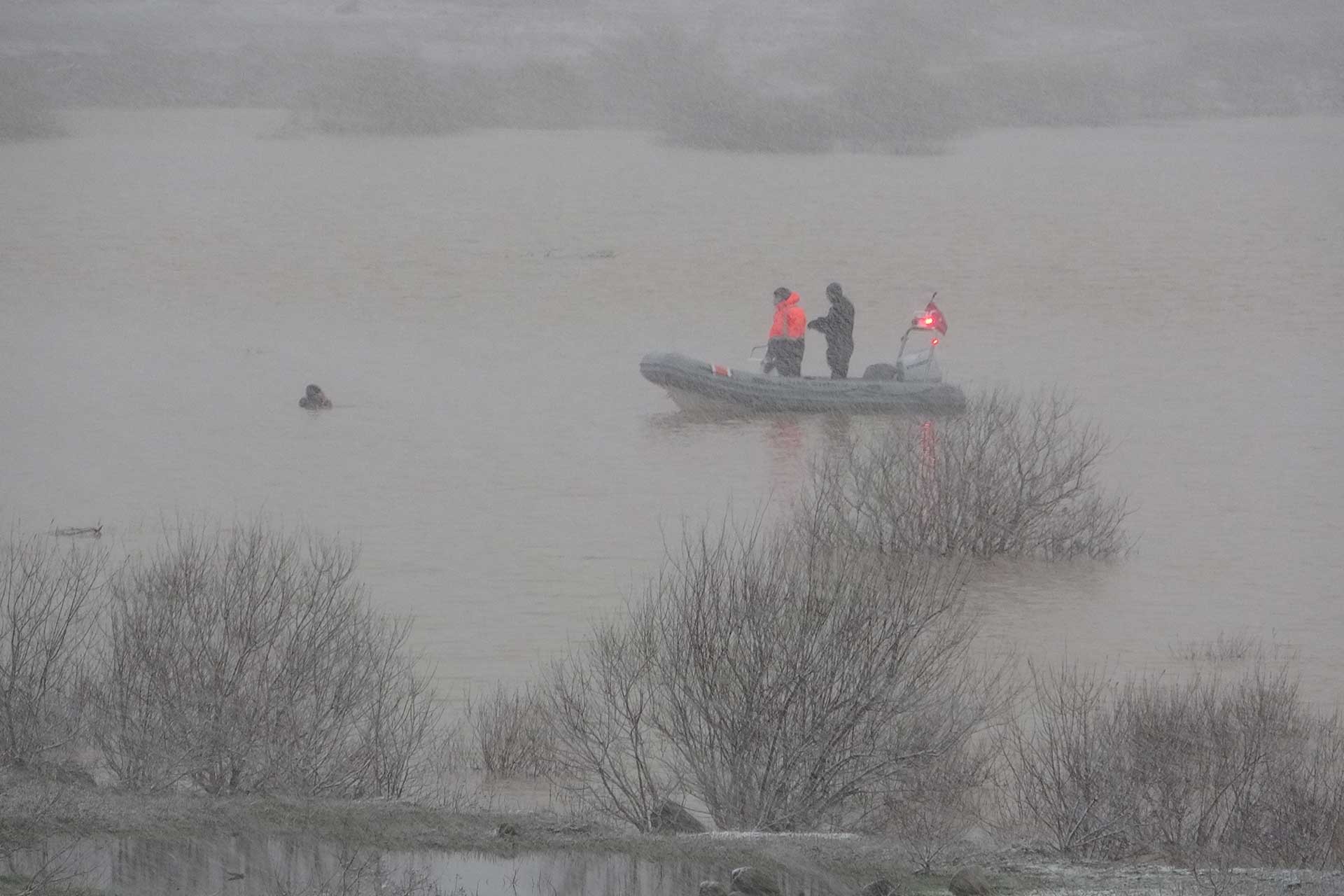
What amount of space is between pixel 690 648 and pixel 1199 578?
11.9 m

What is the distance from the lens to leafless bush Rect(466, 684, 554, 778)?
37.2 feet

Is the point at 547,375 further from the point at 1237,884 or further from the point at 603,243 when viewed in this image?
the point at 1237,884

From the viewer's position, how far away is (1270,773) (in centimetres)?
929

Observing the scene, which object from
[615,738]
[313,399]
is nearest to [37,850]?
[615,738]

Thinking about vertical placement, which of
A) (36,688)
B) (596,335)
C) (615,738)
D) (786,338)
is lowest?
(615,738)

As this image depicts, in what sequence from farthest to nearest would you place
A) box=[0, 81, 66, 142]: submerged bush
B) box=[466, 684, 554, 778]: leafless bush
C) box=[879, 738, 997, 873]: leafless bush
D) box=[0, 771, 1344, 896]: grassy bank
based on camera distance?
box=[0, 81, 66, 142]: submerged bush → box=[466, 684, 554, 778]: leafless bush → box=[879, 738, 997, 873]: leafless bush → box=[0, 771, 1344, 896]: grassy bank

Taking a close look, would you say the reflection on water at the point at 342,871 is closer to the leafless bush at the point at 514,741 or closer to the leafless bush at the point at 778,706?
the leafless bush at the point at 778,706

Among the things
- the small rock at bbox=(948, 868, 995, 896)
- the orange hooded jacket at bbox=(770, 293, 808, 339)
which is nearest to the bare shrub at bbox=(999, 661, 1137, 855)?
the small rock at bbox=(948, 868, 995, 896)

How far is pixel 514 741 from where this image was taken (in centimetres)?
1150

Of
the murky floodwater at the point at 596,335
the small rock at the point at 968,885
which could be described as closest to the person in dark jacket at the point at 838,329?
the murky floodwater at the point at 596,335

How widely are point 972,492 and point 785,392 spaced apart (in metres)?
6.98

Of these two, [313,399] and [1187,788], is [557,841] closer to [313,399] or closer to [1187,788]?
[1187,788]

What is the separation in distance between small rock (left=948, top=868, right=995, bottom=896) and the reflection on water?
53cm

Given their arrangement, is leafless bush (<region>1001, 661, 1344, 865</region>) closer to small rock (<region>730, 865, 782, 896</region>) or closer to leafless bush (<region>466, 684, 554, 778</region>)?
small rock (<region>730, 865, 782, 896</region>)
